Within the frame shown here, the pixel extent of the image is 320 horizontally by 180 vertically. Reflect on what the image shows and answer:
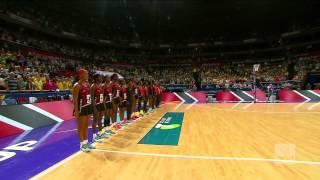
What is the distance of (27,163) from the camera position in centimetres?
526

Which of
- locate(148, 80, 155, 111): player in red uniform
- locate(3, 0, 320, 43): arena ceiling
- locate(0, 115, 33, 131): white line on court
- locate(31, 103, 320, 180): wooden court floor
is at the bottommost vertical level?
locate(31, 103, 320, 180): wooden court floor

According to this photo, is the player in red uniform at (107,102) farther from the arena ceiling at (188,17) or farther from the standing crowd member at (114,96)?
the arena ceiling at (188,17)

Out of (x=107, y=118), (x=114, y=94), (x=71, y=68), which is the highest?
(x=71, y=68)

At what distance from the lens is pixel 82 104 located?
6.05m

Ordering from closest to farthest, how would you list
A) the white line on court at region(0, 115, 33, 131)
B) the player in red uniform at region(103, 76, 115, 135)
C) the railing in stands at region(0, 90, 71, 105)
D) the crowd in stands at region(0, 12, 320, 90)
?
the player in red uniform at region(103, 76, 115, 135), the white line on court at region(0, 115, 33, 131), the railing in stands at region(0, 90, 71, 105), the crowd in stands at region(0, 12, 320, 90)

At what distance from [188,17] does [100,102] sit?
3357 centimetres

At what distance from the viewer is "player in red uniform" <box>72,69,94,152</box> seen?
19.4ft

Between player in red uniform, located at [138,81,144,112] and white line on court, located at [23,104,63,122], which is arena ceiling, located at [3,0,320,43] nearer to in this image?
player in red uniform, located at [138,81,144,112]

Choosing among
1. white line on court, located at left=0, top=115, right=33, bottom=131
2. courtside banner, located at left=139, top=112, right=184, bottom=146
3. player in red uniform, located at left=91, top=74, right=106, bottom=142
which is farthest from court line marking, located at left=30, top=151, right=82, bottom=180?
white line on court, located at left=0, top=115, right=33, bottom=131

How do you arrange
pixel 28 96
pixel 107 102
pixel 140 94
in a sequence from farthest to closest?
pixel 140 94 < pixel 28 96 < pixel 107 102

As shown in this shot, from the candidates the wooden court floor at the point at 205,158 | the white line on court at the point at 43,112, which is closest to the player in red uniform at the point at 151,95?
the white line on court at the point at 43,112

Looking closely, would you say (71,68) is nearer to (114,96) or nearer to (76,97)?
(114,96)

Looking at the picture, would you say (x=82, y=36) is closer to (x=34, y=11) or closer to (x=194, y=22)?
(x=34, y=11)

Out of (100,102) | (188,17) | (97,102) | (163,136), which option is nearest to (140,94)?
(163,136)
